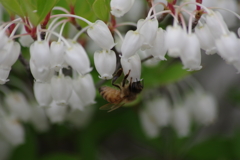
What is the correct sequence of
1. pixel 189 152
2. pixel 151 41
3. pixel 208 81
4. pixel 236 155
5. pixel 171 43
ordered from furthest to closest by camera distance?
pixel 208 81, pixel 189 152, pixel 236 155, pixel 151 41, pixel 171 43

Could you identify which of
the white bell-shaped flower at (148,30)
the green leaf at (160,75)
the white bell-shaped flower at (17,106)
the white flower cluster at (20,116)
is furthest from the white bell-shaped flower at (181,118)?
the white bell-shaped flower at (148,30)

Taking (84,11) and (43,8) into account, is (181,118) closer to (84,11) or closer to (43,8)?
(84,11)

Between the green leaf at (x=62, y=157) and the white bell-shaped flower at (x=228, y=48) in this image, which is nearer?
the white bell-shaped flower at (x=228, y=48)

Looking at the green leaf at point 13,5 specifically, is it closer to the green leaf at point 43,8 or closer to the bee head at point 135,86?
the green leaf at point 43,8

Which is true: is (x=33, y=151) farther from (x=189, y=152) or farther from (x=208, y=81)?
(x=208, y=81)

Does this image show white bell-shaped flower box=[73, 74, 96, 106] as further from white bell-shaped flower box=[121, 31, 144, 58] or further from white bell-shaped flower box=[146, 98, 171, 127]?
white bell-shaped flower box=[146, 98, 171, 127]

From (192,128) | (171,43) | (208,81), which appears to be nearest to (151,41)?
(171,43)
